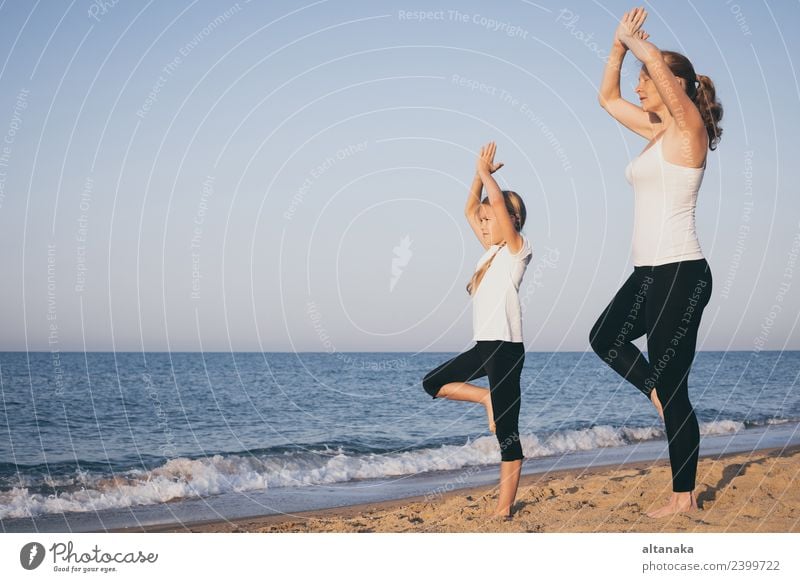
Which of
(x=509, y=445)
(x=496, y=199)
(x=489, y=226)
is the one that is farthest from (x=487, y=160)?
(x=509, y=445)

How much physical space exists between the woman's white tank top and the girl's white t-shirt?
0.81 meters

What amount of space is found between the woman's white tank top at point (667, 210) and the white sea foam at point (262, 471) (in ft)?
22.5

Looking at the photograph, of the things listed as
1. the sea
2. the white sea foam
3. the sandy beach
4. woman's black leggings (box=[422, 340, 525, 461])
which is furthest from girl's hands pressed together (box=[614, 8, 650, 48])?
the white sea foam

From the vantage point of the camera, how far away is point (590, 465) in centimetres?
1170

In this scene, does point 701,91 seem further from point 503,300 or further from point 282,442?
point 282,442

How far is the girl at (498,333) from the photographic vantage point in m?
5.82

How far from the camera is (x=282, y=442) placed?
15.3 m

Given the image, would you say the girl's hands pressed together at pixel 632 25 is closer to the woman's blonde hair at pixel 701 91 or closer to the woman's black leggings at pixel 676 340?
the woman's blonde hair at pixel 701 91

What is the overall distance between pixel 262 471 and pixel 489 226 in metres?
7.49

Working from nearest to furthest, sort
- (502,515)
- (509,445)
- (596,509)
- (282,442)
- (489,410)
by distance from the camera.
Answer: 1. (509,445)
2. (489,410)
3. (502,515)
4. (596,509)
5. (282,442)

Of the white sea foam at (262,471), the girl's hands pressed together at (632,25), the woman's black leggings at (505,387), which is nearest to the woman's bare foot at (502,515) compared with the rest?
the woman's black leggings at (505,387)

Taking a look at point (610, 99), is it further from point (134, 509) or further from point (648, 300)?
point (134, 509)

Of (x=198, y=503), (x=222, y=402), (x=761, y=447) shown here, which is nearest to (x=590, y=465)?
(x=761, y=447)
